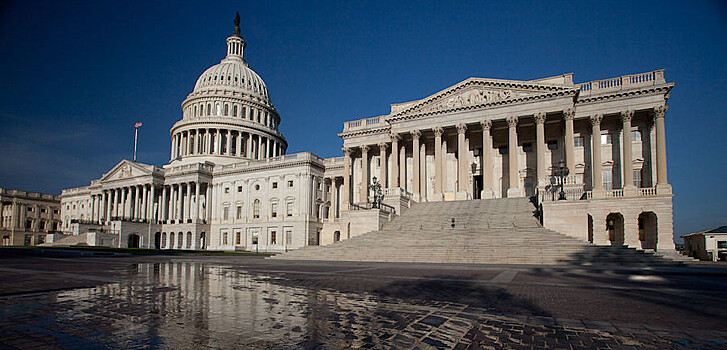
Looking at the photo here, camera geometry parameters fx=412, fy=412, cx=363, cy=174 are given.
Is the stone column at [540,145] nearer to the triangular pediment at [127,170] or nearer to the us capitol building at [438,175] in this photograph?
the us capitol building at [438,175]

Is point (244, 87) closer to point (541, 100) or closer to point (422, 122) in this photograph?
point (422, 122)

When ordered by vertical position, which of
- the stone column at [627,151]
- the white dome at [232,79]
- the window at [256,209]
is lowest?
the window at [256,209]

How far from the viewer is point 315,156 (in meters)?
70.7

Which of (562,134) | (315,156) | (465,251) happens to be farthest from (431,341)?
(315,156)

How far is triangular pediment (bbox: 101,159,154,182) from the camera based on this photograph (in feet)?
272

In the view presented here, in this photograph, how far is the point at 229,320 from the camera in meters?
6.67

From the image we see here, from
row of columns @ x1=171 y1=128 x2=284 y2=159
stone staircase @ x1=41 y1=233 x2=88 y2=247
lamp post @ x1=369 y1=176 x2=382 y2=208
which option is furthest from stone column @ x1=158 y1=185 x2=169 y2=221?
lamp post @ x1=369 y1=176 x2=382 y2=208

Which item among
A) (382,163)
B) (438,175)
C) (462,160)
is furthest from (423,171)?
(462,160)

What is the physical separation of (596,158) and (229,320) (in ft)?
141

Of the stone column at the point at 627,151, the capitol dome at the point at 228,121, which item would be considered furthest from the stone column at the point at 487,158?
the capitol dome at the point at 228,121

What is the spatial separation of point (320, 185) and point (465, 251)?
46.5m

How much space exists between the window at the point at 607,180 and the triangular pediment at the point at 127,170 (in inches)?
3041

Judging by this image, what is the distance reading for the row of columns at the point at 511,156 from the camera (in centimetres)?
3947

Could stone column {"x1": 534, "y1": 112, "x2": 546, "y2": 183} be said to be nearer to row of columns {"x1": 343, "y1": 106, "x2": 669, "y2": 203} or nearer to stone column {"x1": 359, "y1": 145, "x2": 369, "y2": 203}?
row of columns {"x1": 343, "y1": 106, "x2": 669, "y2": 203}
